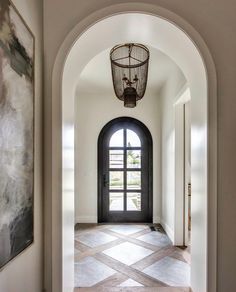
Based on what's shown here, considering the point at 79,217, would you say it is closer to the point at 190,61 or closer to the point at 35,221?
the point at 35,221

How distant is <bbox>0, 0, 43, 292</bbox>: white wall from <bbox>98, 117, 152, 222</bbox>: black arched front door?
3187 millimetres

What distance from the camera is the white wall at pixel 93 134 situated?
15.5ft

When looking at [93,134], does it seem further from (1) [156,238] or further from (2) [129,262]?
(2) [129,262]

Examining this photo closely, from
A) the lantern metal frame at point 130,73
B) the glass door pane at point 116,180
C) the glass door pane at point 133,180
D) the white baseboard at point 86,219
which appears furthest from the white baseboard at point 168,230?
the lantern metal frame at point 130,73

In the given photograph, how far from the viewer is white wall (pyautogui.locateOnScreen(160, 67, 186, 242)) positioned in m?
3.45

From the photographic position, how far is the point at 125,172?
4.77 meters

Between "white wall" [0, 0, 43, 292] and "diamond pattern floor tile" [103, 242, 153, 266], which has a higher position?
"white wall" [0, 0, 43, 292]

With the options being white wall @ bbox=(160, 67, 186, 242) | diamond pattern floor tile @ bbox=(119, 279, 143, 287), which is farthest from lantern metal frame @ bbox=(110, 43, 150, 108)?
diamond pattern floor tile @ bbox=(119, 279, 143, 287)

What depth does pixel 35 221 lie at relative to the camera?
4.81 ft

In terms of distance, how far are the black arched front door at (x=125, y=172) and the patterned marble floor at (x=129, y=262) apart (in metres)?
0.53

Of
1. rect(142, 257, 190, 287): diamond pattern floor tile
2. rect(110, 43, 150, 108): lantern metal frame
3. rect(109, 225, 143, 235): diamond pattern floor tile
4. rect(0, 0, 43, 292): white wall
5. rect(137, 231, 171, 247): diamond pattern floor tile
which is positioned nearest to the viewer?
rect(0, 0, 43, 292): white wall

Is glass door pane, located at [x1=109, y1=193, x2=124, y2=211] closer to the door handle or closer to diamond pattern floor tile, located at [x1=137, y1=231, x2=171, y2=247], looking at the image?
the door handle

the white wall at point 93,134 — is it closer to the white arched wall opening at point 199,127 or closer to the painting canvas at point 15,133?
the white arched wall opening at point 199,127

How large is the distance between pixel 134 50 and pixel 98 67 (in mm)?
1183
